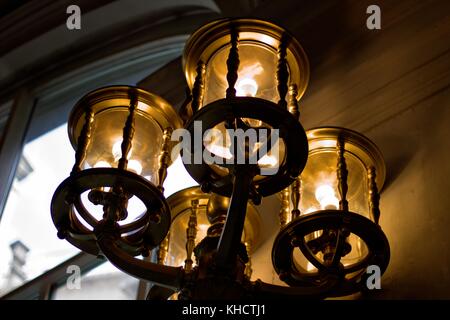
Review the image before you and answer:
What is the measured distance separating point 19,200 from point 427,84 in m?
2.16

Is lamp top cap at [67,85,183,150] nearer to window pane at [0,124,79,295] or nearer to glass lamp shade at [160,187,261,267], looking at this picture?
glass lamp shade at [160,187,261,267]

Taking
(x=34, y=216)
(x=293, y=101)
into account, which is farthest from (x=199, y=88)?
(x=34, y=216)

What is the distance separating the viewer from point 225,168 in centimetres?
178

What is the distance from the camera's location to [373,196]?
1932mm

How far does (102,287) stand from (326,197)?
1514 mm

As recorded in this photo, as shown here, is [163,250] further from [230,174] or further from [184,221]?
[230,174]

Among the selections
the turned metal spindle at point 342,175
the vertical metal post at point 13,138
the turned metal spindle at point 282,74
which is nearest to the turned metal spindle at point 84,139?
the turned metal spindle at point 282,74

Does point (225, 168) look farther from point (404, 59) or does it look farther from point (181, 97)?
point (181, 97)

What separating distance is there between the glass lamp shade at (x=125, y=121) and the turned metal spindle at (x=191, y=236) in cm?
20

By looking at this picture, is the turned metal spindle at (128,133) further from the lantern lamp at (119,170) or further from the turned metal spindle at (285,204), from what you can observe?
the turned metal spindle at (285,204)

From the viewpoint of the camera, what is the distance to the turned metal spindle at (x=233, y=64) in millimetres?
1738

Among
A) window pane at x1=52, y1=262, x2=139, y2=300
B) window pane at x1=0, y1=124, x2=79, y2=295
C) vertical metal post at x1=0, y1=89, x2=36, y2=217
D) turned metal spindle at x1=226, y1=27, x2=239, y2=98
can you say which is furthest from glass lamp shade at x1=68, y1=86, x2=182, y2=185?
vertical metal post at x1=0, y1=89, x2=36, y2=217

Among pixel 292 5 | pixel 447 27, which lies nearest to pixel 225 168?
pixel 447 27

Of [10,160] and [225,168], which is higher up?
[10,160]
